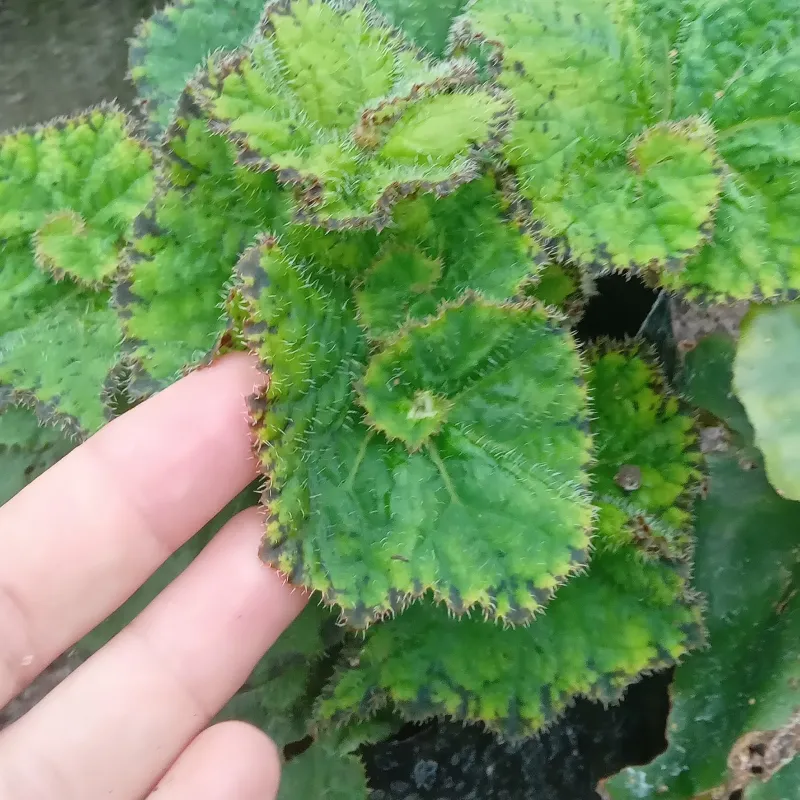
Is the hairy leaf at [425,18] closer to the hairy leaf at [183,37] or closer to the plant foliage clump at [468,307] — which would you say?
the plant foliage clump at [468,307]

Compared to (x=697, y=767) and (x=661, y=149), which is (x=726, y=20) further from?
(x=697, y=767)

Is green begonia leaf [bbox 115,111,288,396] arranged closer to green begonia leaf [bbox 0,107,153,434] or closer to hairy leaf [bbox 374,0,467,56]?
green begonia leaf [bbox 0,107,153,434]

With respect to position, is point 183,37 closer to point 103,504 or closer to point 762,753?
point 103,504

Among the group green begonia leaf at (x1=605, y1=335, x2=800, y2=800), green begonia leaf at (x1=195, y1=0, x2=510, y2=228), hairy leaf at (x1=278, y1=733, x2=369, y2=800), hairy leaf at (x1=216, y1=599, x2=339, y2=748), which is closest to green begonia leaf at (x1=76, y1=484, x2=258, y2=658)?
hairy leaf at (x1=216, y1=599, x2=339, y2=748)

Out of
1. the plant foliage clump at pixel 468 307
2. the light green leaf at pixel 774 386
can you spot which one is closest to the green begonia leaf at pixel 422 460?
the plant foliage clump at pixel 468 307

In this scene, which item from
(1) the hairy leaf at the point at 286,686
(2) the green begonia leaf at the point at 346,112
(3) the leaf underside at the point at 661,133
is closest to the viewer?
(2) the green begonia leaf at the point at 346,112

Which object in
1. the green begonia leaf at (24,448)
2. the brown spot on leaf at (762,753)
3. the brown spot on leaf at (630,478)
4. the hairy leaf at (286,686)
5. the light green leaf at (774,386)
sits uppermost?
the green begonia leaf at (24,448)

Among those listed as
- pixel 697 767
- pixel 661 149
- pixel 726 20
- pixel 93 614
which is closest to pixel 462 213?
pixel 661 149
